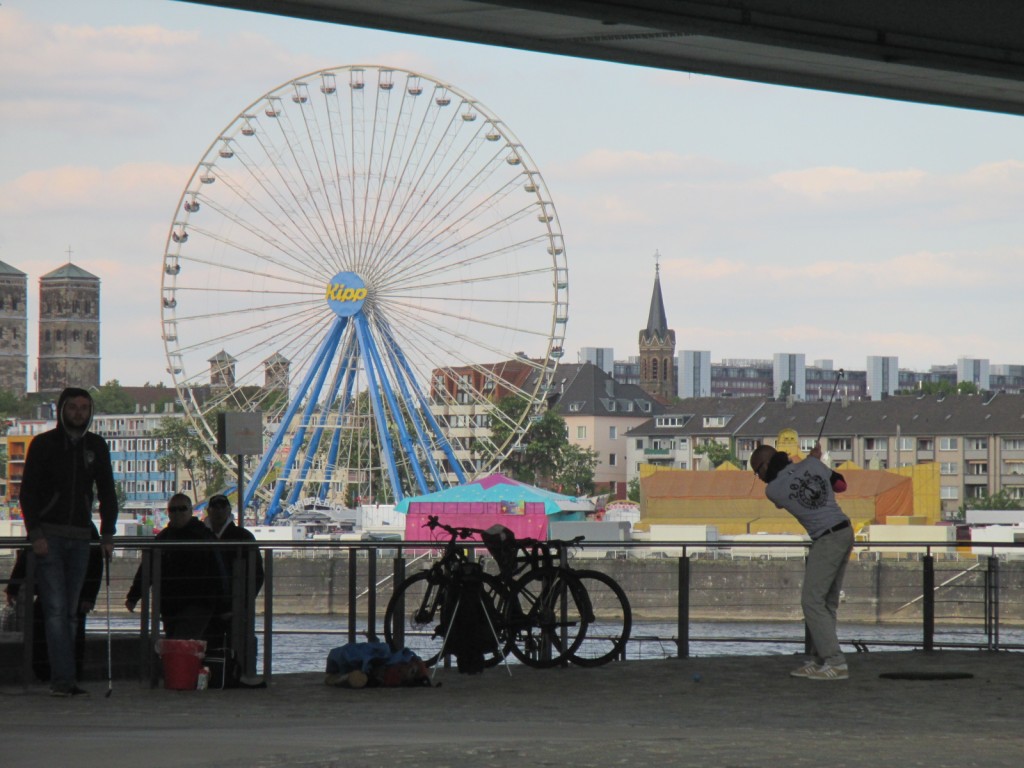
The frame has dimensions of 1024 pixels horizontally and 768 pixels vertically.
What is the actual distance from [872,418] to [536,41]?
142976mm

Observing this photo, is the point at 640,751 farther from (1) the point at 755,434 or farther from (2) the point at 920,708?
(1) the point at 755,434

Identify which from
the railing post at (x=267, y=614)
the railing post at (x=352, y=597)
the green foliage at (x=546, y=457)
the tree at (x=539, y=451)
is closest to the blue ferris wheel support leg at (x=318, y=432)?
the railing post at (x=352, y=597)

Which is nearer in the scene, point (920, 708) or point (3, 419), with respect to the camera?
point (920, 708)

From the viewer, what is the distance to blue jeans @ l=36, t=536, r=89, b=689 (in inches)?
368

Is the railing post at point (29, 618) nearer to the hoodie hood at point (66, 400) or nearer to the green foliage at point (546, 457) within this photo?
the hoodie hood at point (66, 400)

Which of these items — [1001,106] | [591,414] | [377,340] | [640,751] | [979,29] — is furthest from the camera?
[591,414]

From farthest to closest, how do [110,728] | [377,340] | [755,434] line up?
[755,434] < [377,340] < [110,728]

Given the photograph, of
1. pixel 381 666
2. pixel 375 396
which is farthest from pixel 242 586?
pixel 375 396

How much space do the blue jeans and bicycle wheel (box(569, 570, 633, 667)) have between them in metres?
3.19

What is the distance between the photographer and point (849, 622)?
53.7 metres

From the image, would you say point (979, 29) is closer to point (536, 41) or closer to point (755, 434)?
point (536, 41)

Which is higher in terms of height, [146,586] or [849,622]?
[146,586]

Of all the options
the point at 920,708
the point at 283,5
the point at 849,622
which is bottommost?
the point at 849,622

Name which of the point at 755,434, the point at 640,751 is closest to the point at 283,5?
the point at 640,751
